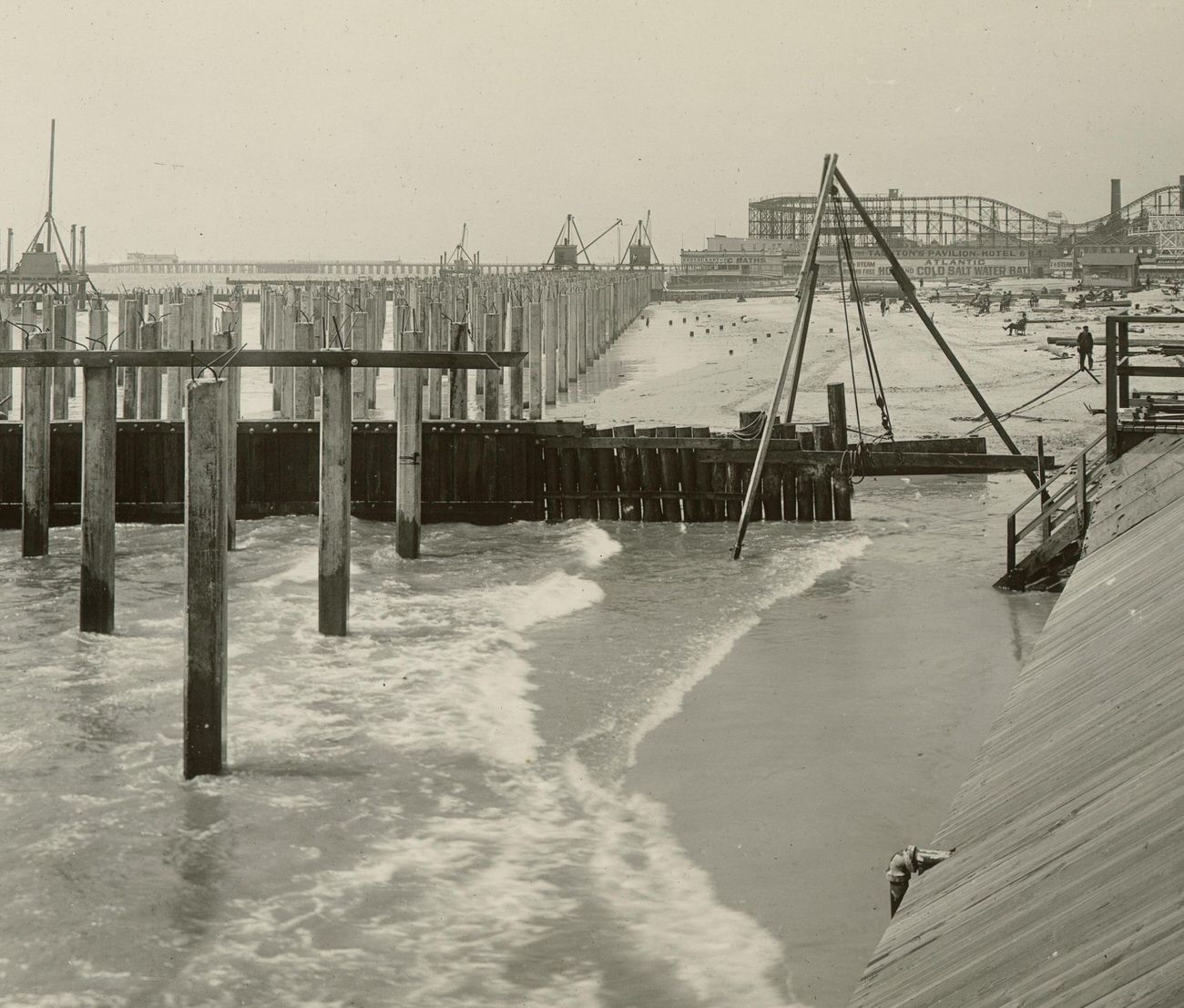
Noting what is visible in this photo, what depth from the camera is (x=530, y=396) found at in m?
27.3

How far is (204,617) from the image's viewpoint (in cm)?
1008

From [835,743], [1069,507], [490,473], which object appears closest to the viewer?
[835,743]

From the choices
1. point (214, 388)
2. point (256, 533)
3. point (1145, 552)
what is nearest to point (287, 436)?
point (256, 533)

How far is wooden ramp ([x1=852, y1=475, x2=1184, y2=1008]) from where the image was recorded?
369 cm

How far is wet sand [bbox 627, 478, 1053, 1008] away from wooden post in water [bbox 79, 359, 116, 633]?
553cm

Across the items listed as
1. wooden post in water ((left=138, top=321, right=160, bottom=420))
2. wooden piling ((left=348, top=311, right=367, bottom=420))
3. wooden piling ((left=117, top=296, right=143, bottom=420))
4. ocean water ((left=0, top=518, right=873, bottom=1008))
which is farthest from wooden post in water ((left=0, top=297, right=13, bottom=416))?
ocean water ((left=0, top=518, right=873, bottom=1008))

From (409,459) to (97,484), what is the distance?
4023 millimetres

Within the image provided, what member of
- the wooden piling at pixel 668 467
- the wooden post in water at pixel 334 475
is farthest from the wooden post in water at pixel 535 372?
the wooden post in water at pixel 334 475

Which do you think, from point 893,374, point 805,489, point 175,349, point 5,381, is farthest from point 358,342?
point 893,374

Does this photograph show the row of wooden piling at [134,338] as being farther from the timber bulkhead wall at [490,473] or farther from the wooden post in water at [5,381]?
the timber bulkhead wall at [490,473]

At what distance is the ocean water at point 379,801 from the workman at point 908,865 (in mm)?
1504

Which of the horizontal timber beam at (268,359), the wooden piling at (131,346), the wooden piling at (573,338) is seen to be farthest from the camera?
the wooden piling at (573,338)

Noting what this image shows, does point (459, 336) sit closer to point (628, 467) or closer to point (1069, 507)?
point (628, 467)

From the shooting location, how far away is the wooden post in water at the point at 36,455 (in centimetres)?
1622
